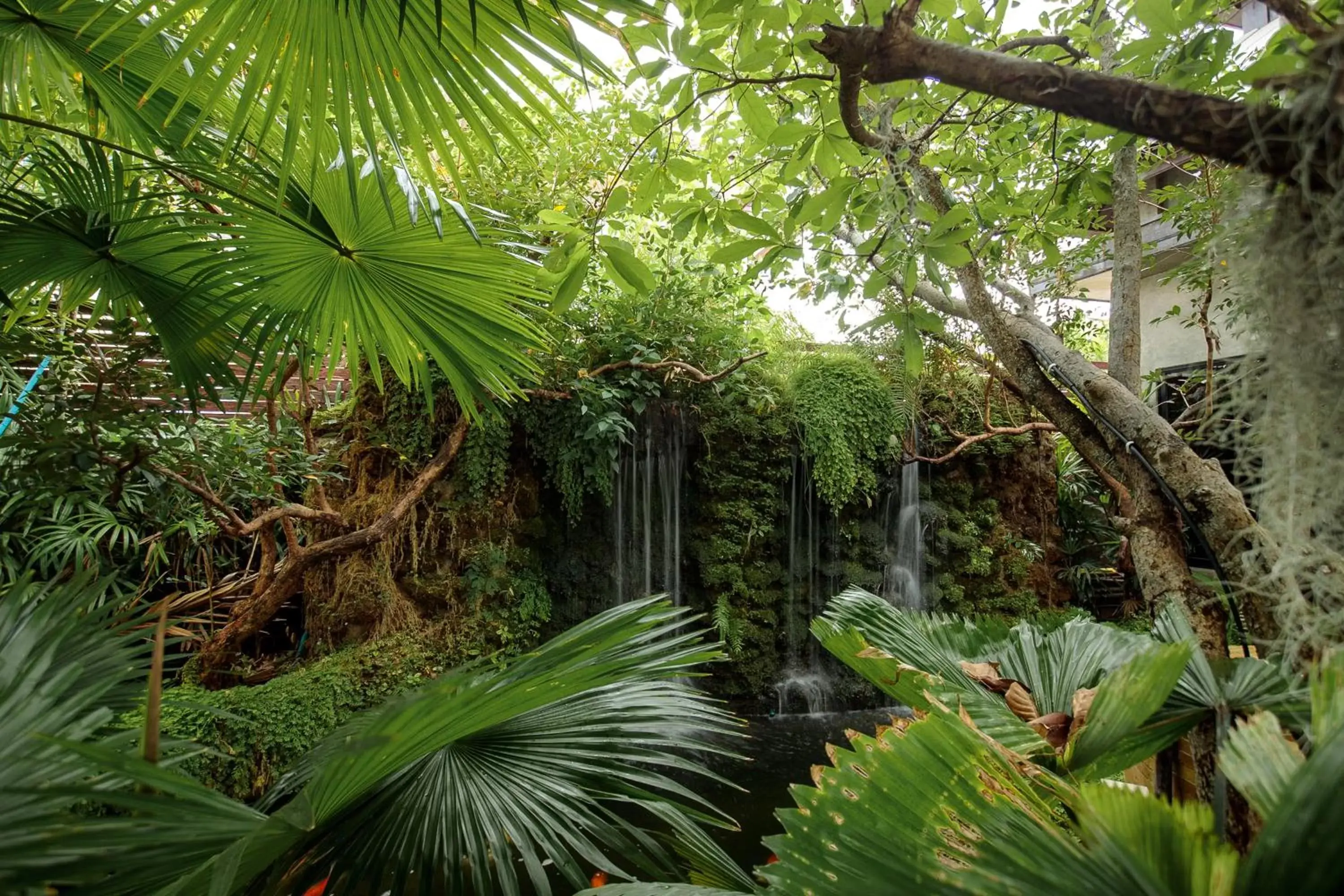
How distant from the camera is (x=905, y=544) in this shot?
5840mm

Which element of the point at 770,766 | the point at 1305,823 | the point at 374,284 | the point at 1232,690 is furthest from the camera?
the point at 770,766

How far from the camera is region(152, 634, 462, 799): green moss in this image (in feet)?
10.4

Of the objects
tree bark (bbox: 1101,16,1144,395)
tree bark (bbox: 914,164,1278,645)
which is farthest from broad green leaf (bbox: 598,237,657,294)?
tree bark (bbox: 1101,16,1144,395)

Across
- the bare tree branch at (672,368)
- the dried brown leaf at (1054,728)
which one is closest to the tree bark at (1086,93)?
Answer: the dried brown leaf at (1054,728)


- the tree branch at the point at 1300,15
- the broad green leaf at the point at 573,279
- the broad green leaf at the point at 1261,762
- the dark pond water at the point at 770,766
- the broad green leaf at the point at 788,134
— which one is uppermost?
the broad green leaf at the point at 788,134

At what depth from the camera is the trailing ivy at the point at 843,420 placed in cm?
546

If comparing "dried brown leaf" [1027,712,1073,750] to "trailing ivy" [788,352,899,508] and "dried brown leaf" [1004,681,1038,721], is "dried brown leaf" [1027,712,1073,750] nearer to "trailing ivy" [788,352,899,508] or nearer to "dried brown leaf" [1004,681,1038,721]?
"dried brown leaf" [1004,681,1038,721]

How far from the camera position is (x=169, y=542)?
15.0 ft

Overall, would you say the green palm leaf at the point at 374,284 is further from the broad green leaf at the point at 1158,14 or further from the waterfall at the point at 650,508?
the waterfall at the point at 650,508

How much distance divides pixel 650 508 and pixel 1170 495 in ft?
13.1

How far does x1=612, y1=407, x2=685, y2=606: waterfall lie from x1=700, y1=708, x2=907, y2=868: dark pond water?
1187 mm

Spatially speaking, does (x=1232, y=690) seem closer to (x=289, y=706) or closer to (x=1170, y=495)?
(x=1170, y=495)

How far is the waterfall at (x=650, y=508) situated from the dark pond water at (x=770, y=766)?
119 cm

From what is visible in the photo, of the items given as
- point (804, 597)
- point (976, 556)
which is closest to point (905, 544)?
point (976, 556)
